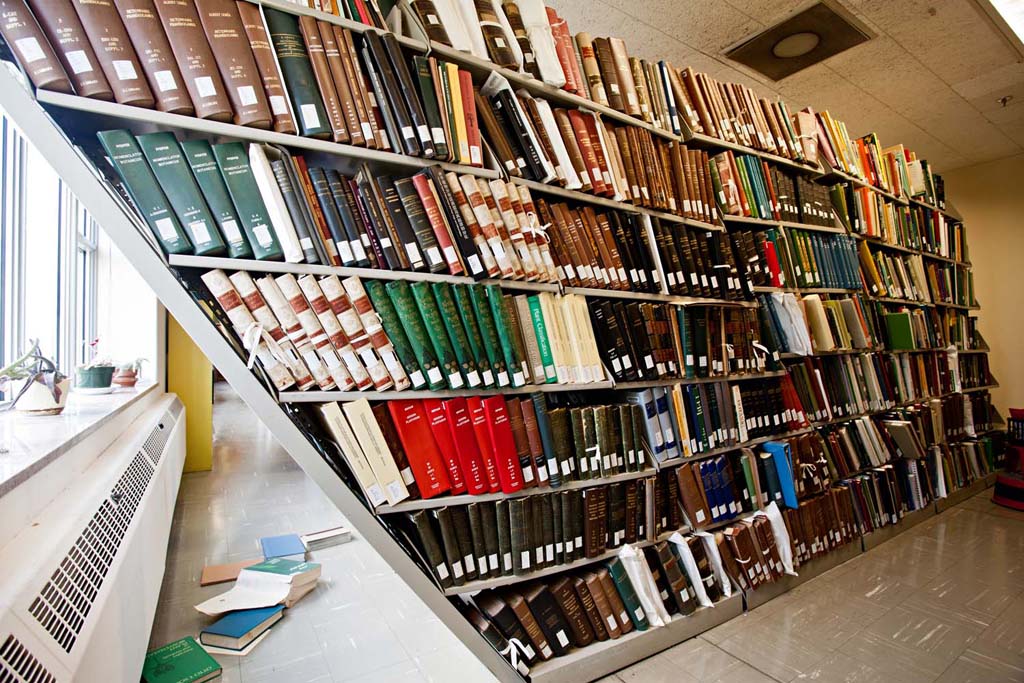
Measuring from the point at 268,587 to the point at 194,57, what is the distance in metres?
2.31

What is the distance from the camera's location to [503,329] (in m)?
1.80

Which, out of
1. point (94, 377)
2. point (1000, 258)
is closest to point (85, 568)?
point (94, 377)

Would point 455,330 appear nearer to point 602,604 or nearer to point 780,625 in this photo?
point 602,604

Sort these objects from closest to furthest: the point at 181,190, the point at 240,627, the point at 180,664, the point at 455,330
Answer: the point at 181,190 → the point at 455,330 → the point at 180,664 → the point at 240,627

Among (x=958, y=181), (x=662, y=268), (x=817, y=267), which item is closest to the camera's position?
(x=662, y=268)

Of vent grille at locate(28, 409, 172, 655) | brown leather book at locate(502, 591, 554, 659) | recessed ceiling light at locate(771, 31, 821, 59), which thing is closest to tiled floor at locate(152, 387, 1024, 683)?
brown leather book at locate(502, 591, 554, 659)

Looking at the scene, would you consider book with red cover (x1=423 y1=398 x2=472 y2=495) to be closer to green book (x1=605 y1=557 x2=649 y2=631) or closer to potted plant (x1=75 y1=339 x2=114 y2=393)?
green book (x1=605 y1=557 x2=649 y2=631)

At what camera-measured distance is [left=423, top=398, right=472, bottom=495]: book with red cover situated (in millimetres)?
1693

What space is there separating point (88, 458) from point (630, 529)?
6.95 ft

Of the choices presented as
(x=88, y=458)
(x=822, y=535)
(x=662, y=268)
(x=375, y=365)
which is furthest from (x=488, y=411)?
(x=822, y=535)

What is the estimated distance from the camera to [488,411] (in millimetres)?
1766

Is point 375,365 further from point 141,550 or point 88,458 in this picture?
point 88,458

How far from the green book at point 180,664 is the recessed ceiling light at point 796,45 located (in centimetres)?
452

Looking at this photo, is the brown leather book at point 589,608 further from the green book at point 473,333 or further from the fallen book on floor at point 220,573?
the fallen book on floor at point 220,573
